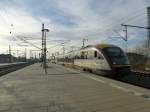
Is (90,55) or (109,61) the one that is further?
(90,55)

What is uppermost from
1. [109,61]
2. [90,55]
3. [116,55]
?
[90,55]

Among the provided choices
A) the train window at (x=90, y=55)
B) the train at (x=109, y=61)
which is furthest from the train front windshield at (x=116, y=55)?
the train window at (x=90, y=55)

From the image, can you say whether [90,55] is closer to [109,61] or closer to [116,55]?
[116,55]

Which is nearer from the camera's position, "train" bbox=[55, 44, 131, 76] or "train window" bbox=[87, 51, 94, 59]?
"train" bbox=[55, 44, 131, 76]

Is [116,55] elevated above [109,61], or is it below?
above

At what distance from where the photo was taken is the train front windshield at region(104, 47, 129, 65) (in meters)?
26.1

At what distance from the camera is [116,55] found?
1053 inches

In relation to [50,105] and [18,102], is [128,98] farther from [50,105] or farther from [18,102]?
[18,102]

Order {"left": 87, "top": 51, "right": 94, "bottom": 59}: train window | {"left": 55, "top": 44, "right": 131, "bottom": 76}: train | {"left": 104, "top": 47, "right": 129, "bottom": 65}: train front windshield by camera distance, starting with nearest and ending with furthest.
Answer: {"left": 55, "top": 44, "right": 131, "bottom": 76}: train, {"left": 104, "top": 47, "right": 129, "bottom": 65}: train front windshield, {"left": 87, "top": 51, "right": 94, "bottom": 59}: train window

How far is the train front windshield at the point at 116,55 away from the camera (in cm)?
2610

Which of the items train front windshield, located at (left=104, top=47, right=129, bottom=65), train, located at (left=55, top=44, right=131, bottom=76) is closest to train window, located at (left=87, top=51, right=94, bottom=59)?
train, located at (left=55, top=44, right=131, bottom=76)

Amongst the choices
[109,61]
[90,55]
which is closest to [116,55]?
[109,61]

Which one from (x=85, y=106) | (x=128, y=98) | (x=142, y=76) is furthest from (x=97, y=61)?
(x=85, y=106)

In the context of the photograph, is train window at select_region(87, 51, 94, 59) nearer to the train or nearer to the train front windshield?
the train
